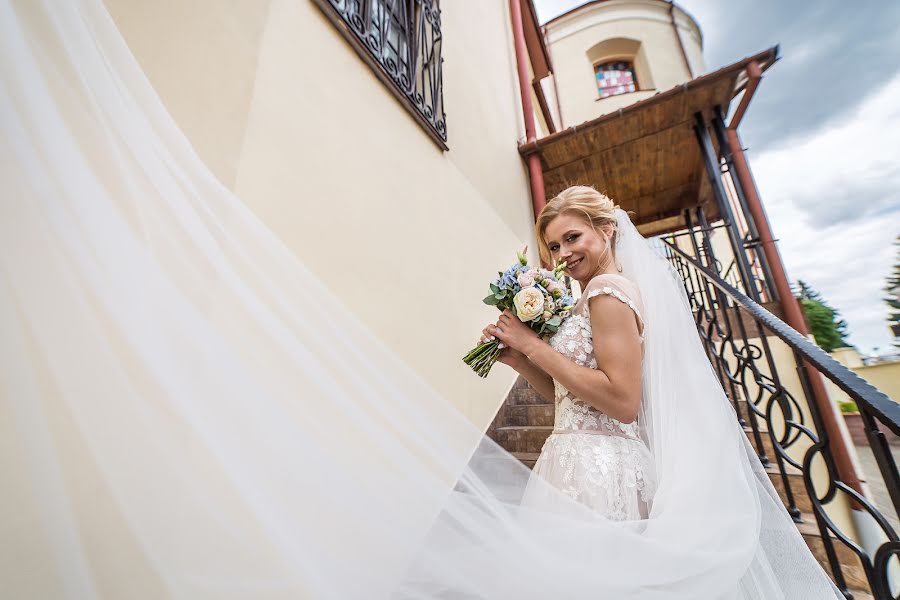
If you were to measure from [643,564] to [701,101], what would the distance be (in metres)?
5.11

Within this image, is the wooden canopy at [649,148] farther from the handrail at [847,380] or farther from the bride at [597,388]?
the bride at [597,388]

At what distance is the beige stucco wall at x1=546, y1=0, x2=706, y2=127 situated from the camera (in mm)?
9586

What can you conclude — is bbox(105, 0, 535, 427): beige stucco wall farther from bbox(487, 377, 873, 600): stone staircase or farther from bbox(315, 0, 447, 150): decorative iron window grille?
bbox(487, 377, 873, 600): stone staircase

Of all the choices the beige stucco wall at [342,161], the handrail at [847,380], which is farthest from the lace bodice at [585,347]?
the beige stucco wall at [342,161]

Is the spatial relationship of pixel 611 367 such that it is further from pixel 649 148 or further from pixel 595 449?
pixel 649 148

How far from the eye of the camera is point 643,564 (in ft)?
2.65

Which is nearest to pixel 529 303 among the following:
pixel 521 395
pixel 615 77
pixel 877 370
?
pixel 521 395

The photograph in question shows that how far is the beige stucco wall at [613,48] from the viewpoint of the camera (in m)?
9.59

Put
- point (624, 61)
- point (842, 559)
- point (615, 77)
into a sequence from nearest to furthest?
point (842, 559) < point (615, 77) < point (624, 61)

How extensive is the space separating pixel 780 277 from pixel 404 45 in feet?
13.7

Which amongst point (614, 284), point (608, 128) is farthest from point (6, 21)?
point (608, 128)

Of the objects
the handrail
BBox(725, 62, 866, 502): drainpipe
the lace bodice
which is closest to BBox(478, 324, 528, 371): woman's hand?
the lace bodice

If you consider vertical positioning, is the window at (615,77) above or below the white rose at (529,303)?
above

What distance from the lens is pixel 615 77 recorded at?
10039mm
